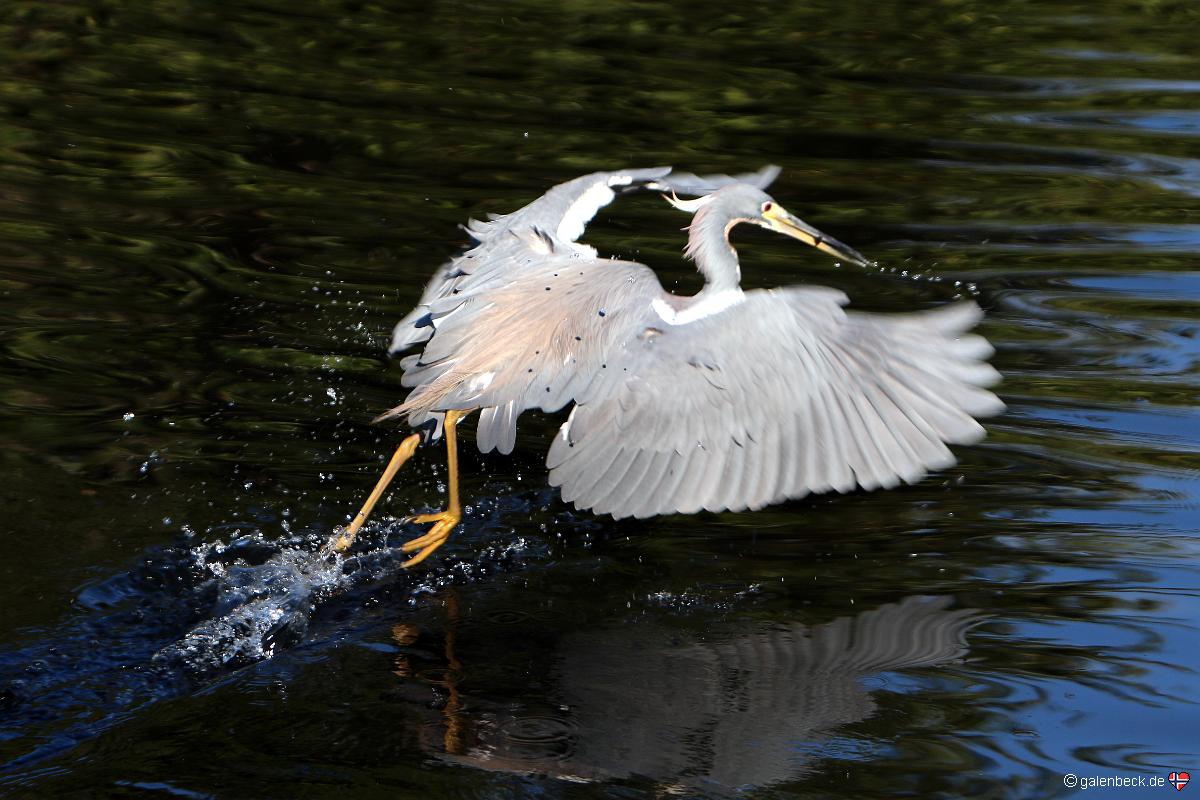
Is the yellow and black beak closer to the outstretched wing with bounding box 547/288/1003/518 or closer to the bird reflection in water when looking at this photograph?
the outstretched wing with bounding box 547/288/1003/518

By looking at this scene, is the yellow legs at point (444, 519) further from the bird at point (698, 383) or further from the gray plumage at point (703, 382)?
the gray plumage at point (703, 382)

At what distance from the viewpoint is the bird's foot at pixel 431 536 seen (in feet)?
18.1

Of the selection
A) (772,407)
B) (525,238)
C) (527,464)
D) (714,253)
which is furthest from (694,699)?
(525,238)

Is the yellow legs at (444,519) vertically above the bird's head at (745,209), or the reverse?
the bird's head at (745,209)

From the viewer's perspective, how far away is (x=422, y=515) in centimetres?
579

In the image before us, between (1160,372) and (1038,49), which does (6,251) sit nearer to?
(1160,372)

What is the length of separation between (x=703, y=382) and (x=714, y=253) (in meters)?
0.67

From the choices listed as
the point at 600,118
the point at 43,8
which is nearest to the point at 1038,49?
the point at 600,118

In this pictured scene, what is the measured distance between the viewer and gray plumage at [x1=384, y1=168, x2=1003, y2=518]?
4.85m

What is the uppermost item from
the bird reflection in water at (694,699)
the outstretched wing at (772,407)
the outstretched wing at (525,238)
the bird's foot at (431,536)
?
the outstretched wing at (525,238)

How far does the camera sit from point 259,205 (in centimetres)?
852

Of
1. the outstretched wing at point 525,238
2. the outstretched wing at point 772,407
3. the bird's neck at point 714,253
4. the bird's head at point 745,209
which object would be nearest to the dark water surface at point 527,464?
the outstretched wing at point 772,407

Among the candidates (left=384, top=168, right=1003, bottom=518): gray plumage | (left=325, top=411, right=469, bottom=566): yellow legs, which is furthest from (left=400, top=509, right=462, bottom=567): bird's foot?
(left=384, top=168, right=1003, bottom=518): gray plumage

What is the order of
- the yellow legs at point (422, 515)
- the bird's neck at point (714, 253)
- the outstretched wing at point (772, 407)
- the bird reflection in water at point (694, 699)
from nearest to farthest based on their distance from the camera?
the bird reflection in water at point (694, 699) < the outstretched wing at point (772, 407) < the bird's neck at point (714, 253) < the yellow legs at point (422, 515)
